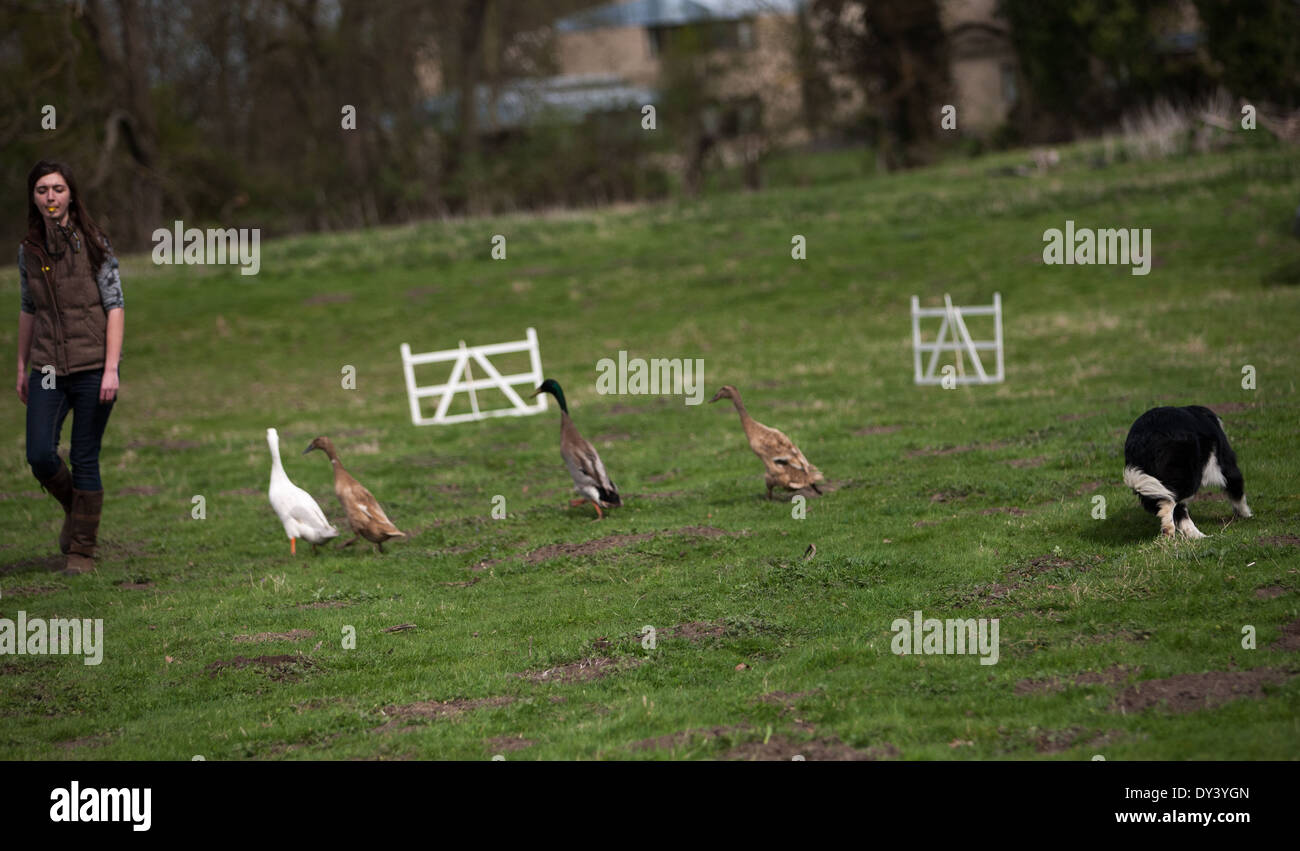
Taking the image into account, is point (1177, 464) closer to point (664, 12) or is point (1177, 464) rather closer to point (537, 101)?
point (537, 101)

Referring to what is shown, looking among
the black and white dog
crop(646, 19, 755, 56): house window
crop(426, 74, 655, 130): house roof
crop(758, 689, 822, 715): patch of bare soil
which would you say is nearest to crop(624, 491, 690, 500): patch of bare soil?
the black and white dog

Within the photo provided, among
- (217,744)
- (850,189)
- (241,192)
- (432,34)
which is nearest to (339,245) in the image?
(241,192)

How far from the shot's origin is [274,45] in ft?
146

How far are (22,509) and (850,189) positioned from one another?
2908cm

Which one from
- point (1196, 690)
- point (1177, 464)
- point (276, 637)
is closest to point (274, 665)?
point (276, 637)

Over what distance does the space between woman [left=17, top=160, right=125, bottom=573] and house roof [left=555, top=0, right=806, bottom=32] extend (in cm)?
4246

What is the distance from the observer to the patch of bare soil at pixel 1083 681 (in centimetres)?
713

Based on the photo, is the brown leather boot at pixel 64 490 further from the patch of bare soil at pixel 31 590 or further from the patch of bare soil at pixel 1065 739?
the patch of bare soil at pixel 1065 739

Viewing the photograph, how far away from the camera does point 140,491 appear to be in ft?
52.9

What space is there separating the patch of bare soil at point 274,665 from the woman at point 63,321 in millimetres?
2985

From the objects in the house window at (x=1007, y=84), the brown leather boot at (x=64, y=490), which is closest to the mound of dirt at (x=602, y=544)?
the brown leather boot at (x=64, y=490)

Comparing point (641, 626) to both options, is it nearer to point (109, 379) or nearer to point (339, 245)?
point (109, 379)

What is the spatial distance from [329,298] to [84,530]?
20813mm

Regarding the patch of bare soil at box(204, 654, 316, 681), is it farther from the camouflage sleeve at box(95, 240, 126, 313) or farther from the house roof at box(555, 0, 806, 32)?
the house roof at box(555, 0, 806, 32)
